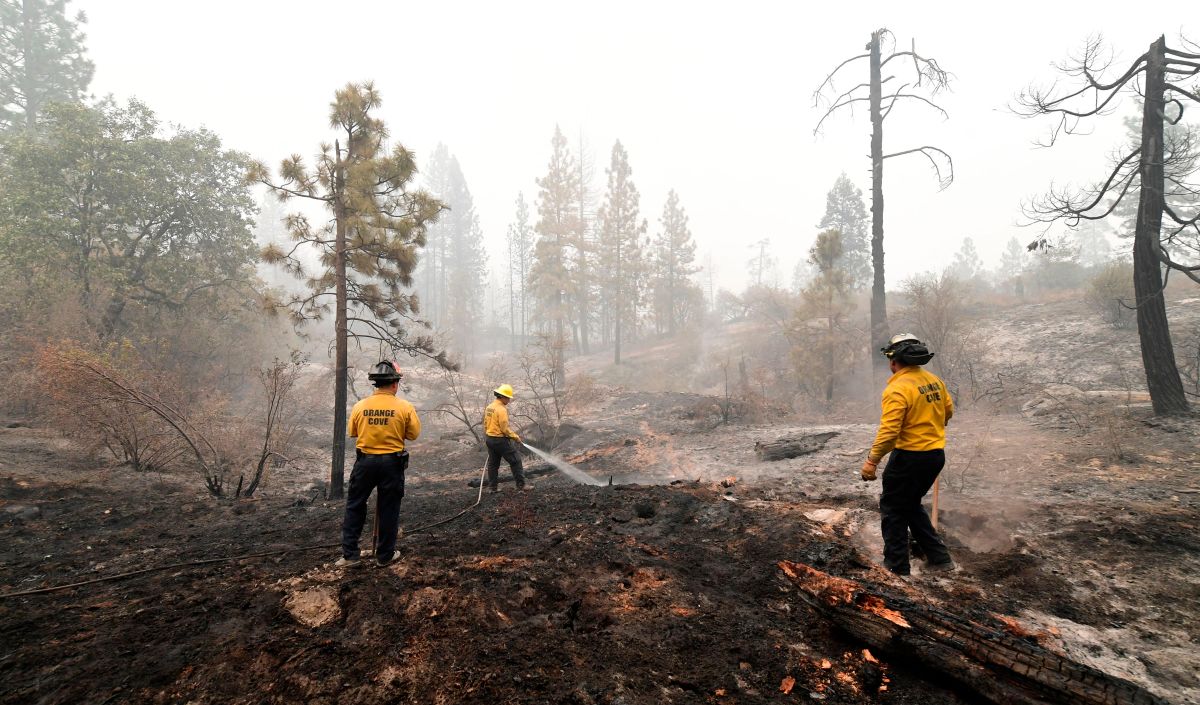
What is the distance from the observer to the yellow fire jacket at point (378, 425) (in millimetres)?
4980

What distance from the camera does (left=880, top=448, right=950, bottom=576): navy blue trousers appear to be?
423cm

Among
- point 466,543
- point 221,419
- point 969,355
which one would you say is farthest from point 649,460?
point 969,355

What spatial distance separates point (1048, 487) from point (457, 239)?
162 feet

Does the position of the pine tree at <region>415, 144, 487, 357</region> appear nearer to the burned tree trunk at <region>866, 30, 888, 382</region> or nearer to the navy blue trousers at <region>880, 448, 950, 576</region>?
the burned tree trunk at <region>866, 30, 888, 382</region>

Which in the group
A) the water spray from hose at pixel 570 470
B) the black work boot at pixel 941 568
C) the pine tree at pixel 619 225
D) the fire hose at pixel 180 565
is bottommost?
the water spray from hose at pixel 570 470

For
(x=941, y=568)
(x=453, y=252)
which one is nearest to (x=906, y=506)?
(x=941, y=568)

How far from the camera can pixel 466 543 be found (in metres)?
5.42

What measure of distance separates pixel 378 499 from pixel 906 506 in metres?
5.18

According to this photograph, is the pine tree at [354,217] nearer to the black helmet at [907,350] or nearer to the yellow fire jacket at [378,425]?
the yellow fire jacket at [378,425]

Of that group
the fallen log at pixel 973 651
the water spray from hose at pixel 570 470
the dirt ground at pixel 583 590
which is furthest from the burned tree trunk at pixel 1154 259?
the water spray from hose at pixel 570 470

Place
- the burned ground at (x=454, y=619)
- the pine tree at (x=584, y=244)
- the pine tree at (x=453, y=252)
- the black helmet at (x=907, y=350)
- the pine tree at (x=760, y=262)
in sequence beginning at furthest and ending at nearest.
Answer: the pine tree at (x=760, y=262)
the pine tree at (x=453, y=252)
the pine tree at (x=584, y=244)
the black helmet at (x=907, y=350)
the burned ground at (x=454, y=619)

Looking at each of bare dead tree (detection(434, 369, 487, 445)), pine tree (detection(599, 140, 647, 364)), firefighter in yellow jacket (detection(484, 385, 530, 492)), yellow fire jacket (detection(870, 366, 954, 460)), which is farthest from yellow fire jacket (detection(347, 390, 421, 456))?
pine tree (detection(599, 140, 647, 364))

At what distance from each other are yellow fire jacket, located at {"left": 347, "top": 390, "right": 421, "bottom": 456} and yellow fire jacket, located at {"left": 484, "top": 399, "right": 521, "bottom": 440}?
308 centimetres

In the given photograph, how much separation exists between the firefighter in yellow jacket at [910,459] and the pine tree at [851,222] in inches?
1406
